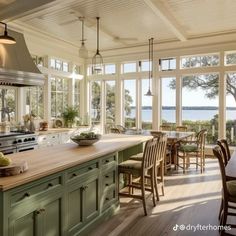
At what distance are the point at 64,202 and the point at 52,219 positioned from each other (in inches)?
7.5

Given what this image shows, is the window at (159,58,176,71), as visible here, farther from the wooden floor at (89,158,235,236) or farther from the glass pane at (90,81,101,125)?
the wooden floor at (89,158,235,236)

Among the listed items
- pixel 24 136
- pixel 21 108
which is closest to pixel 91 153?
pixel 24 136

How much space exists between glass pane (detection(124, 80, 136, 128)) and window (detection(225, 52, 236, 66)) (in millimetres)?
2821

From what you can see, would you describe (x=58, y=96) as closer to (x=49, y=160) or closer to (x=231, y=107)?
(x=231, y=107)

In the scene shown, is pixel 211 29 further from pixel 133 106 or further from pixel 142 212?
pixel 142 212

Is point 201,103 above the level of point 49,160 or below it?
above

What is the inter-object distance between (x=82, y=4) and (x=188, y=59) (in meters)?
3.88

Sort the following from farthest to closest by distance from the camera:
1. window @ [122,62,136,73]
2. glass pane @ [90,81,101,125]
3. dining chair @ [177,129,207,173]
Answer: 1. glass pane @ [90,81,101,125]
2. window @ [122,62,136,73]
3. dining chair @ [177,129,207,173]

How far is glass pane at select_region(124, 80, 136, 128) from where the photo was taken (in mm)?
8297

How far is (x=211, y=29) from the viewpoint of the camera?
622cm

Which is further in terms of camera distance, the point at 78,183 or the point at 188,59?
the point at 188,59

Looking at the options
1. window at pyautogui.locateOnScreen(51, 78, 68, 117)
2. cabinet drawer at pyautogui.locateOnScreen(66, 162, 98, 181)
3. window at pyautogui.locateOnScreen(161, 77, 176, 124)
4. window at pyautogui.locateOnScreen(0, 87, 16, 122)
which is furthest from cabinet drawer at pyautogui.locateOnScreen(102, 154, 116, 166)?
window at pyautogui.locateOnScreen(161, 77, 176, 124)

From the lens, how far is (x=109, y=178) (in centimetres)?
328

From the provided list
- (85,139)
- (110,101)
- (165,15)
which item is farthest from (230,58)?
(85,139)
